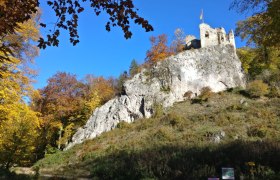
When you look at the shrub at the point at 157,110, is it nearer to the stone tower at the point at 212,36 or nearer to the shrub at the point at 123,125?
the shrub at the point at 123,125

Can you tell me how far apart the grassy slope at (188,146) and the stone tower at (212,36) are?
13449 millimetres

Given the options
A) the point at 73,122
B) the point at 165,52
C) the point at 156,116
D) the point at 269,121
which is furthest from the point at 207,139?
the point at 165,52

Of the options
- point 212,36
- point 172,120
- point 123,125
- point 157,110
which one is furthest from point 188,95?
point 212,36

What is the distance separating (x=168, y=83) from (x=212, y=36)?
15.0 m

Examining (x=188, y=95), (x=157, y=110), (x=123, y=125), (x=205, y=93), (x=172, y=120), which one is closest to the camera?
(x=172, y=120)

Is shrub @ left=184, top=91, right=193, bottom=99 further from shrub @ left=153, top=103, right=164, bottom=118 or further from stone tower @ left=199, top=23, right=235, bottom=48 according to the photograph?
stone tower @ left=199, top=23, right=235, bottom=48

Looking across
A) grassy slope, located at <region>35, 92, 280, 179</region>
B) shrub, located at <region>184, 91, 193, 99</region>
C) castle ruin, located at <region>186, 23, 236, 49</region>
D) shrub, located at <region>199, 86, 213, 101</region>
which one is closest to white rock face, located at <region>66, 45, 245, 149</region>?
shrub, located at <region>184, 91, 193, 99</region>

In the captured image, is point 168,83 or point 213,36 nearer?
point 168,83

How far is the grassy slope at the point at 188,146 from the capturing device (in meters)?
8.34

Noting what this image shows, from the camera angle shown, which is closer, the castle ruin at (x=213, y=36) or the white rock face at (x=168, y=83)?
the white rock face at (x=168, y=83)

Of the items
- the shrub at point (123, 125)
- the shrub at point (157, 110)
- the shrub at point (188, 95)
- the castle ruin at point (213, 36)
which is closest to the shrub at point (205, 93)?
the shrub at point (188, 95)

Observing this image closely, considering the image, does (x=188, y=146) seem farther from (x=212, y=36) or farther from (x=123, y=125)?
(x=212, y=36)

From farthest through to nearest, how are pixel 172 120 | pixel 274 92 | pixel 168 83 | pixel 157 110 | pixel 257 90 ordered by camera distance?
1. pixel 168 83
2. pixel 257 90
3. pixel 157 110
4. pixel 274 92
5. pixel 172 120

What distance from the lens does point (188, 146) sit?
44.5 ft
